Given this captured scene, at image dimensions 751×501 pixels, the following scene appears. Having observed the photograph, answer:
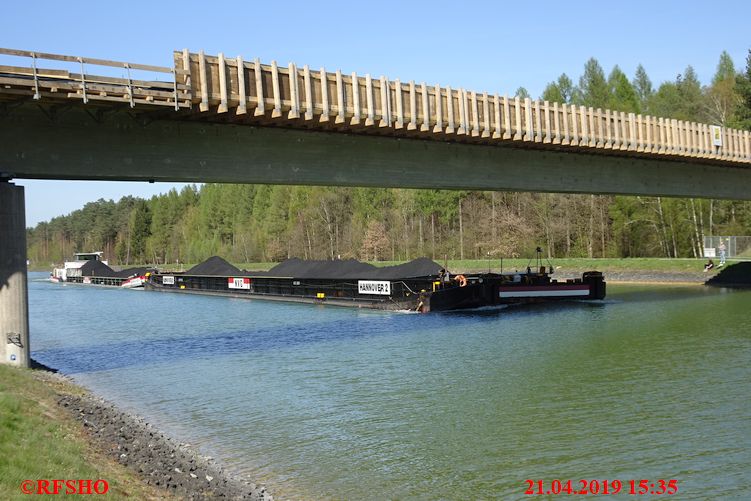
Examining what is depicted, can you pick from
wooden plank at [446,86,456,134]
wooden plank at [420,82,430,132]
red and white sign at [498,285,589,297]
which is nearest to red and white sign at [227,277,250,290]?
red and white sign at [498,285,589,297]

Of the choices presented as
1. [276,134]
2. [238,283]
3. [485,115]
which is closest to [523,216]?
[238,283]

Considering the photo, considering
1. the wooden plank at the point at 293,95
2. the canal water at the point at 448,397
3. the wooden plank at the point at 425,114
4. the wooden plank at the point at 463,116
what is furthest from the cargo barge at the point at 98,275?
the wooden plank at the point at 293,95

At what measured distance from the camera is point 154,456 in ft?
43.2

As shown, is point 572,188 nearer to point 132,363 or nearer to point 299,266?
point 132,363

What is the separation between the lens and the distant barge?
4509cm

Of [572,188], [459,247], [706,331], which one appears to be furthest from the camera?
[459,247]

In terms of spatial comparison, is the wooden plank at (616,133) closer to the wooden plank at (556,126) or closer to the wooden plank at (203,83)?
the wooden plank at (556,126)

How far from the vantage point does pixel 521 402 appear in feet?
59.6

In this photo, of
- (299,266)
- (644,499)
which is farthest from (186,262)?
(644,499)

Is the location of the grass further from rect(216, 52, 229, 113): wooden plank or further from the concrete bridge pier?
rect(216, 52, 229, 113): wooden plank

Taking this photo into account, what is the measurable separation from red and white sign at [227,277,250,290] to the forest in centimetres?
2610

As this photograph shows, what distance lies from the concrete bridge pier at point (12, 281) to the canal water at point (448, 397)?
9.62 ft

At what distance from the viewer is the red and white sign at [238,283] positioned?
6588 centimetres

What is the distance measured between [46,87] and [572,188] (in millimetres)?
26020
